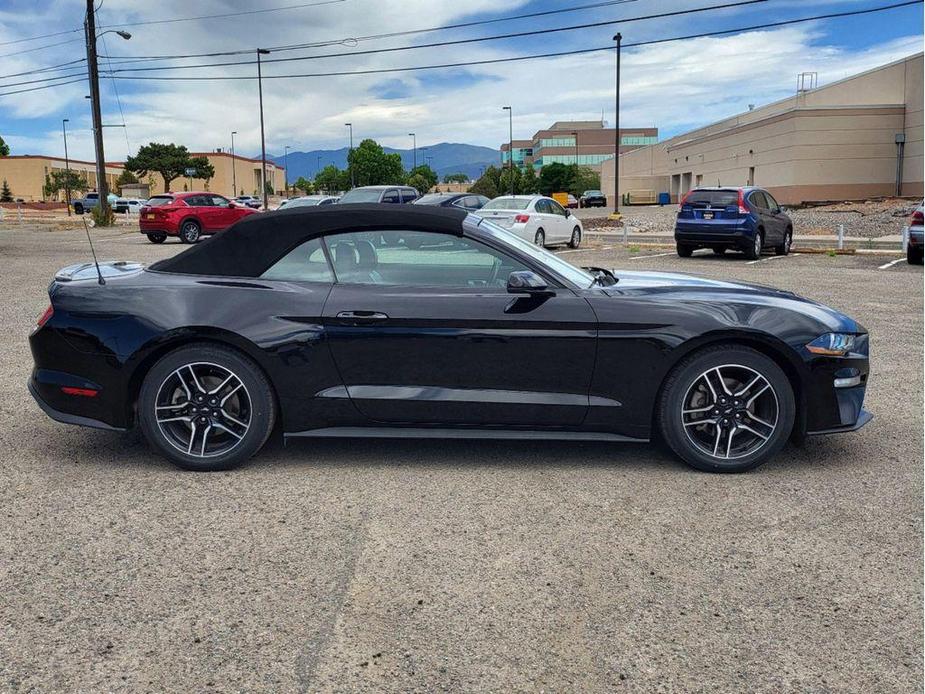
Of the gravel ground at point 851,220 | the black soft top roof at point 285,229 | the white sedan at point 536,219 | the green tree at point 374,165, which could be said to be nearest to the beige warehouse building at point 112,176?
the green tree at point 374,165

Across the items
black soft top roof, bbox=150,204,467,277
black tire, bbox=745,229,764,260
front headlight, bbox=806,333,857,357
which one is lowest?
black tire, bbox=745,229,764,260

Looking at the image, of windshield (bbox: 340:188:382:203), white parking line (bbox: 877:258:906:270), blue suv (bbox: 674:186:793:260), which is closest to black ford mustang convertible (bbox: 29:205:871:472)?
white parking line (bbox: 877:258:906:270)

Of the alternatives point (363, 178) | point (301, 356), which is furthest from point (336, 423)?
point (363, 178)

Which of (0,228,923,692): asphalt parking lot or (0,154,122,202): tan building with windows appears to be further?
(0,154,122,202): tan building with windows

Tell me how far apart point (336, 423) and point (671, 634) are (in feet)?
7.56

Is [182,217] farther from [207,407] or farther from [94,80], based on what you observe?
[207,407]

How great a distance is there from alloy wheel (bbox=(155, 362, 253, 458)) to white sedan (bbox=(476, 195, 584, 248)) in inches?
689

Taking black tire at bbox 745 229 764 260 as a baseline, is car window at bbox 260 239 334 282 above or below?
above

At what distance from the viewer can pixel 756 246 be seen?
64.2ft

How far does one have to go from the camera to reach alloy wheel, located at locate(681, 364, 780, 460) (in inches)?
183

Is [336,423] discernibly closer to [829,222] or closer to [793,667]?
[793,667]

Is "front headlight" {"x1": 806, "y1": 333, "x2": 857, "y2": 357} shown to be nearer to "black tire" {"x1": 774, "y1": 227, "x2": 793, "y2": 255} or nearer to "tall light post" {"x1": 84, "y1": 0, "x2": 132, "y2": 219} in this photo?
"black tire" {"x1": 774, "y1": 227, "x2": 793, "y2": 255}

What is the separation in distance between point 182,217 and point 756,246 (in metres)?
17.8

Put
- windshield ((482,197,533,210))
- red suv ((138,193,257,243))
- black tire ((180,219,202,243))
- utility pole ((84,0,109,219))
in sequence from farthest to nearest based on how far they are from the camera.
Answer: utility pole ((84,0,109,219)) → black tire ((180,219,202,243)) → red suv ((138,193,257,243)) → windshield ((482,197,533,210))
